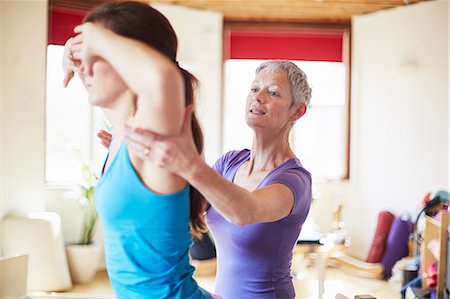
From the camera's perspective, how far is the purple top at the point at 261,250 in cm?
124

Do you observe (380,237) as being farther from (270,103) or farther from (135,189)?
(135,189)

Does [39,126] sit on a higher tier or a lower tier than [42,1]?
lower

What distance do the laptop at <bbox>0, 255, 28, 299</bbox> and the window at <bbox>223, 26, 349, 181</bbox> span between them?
2128mm

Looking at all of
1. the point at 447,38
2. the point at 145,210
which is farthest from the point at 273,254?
the point at 447,38

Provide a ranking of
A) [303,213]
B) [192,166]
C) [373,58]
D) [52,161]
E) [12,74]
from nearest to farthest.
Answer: [192,166]
[303,213]
[12,74]
[52,161]
[373,58]

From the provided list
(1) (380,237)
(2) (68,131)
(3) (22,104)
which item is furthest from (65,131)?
(1) (380,237)

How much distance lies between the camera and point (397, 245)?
4426 mm

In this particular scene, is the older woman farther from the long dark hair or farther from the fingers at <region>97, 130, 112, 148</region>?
the long dark hair

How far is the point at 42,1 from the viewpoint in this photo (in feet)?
12.9

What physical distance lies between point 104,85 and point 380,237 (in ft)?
13.8

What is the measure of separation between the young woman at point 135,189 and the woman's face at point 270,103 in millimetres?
503

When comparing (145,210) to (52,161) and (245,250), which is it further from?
(52,161)

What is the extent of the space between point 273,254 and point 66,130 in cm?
333

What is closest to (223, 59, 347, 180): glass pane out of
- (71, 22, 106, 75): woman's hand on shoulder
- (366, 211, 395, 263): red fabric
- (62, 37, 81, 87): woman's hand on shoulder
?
(366, 211, 395, 263): red fabric
